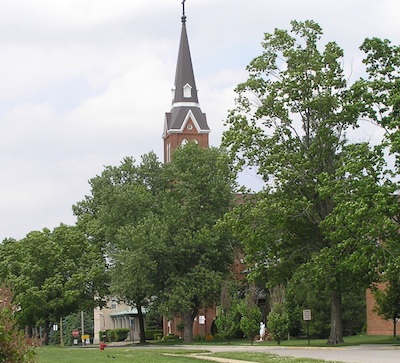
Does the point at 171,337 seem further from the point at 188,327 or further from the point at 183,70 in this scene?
the point at 183,70

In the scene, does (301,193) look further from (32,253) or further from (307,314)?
(32,253)

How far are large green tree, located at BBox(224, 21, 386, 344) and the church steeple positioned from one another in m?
52.1

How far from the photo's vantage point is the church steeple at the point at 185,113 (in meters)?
94.4

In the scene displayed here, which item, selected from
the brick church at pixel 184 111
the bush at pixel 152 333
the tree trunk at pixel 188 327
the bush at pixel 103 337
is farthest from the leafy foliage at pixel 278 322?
the brick church at pixel 184 111

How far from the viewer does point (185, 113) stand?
9612 centimetres

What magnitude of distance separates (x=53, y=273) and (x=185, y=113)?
126 feet

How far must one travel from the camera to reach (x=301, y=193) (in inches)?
1608

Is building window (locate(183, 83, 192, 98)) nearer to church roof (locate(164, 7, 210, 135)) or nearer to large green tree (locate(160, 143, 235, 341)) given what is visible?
church roof (locate(164, 7, 210, 135))

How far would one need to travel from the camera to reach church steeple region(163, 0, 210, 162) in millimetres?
94438

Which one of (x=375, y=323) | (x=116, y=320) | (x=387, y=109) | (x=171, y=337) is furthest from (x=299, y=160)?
(x=116, y=320)

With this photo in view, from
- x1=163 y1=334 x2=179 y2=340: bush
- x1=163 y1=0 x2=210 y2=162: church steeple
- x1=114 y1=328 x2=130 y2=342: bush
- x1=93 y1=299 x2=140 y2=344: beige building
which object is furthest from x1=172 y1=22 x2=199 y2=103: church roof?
x1=163 y1=334 x2=179 y2=340: bush

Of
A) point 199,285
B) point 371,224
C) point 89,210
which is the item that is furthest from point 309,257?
point 89,210

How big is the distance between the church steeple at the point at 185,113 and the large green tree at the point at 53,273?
1286 inches

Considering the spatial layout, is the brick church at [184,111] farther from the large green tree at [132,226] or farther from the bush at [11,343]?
the bush at [11,343]
